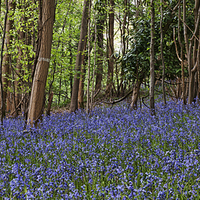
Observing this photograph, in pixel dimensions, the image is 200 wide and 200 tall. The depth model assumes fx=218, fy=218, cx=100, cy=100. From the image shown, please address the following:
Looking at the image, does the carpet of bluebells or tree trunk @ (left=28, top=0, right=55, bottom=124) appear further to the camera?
tree trunk @ (left=28, top=0, right=55, bottom=124)

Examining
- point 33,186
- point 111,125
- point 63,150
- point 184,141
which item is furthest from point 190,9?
Answer: point 33,186

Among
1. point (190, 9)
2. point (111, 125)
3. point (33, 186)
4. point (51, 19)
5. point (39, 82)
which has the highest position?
point (190, 9)

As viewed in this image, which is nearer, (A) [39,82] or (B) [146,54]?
(A) [39,82]

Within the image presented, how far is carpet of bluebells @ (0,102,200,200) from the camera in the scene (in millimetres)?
2215

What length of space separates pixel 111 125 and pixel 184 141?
2.12m

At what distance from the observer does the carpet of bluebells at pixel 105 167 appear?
221 cm

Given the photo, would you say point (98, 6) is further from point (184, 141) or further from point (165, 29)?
point (184, 141)

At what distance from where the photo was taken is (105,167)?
9.84 ft

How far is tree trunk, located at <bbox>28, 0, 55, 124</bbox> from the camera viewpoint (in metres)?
6.00

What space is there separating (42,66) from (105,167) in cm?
397

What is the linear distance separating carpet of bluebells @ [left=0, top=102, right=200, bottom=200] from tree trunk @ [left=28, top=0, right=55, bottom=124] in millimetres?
747

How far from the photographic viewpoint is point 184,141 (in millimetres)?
3502

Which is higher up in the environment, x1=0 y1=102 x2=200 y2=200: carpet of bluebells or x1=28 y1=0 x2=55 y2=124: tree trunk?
x1=28 y1=0 x2=55 y2=124: tree trunk

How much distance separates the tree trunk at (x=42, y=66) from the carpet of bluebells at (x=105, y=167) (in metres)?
0.75
